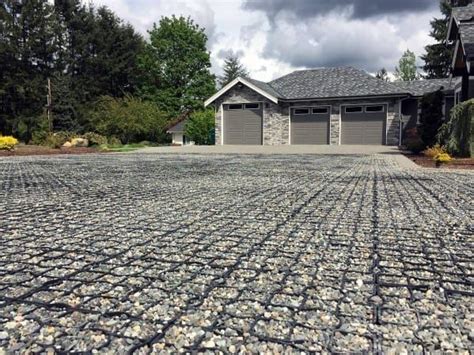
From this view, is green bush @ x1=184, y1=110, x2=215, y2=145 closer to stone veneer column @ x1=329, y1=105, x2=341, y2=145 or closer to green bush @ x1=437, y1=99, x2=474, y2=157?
stone veneer column @ x1=329, y1=105, x2=341, y2=145

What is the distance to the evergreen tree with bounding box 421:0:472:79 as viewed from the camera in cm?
2977

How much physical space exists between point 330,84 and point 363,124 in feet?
9.75

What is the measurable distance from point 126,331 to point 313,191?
12.2 feet

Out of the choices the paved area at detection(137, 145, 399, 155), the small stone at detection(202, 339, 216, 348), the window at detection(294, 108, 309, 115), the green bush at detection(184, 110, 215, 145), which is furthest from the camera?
the green bush at detection(184, 110, 215, 145)

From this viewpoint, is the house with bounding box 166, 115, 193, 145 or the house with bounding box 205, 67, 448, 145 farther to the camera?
the house with bounding box 166, 115, 193, 145

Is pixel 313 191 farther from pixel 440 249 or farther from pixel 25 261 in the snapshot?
pixel 25 261

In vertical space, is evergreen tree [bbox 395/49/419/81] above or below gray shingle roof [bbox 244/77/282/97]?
above

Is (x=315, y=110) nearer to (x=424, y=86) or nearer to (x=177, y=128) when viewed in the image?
(x=424, y=86)

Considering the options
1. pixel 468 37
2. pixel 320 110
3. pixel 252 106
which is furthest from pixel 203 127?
pixel 468 37

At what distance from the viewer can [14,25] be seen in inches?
1083

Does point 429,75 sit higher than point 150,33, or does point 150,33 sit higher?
point 150,33

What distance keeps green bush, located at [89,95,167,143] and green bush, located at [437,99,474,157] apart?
18.1 meters

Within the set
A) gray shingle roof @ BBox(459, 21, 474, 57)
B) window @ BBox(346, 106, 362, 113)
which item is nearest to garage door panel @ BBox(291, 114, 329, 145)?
window @ BBox(346, 106, 362, 113)

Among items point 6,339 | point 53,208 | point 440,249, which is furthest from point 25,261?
point 440,249
